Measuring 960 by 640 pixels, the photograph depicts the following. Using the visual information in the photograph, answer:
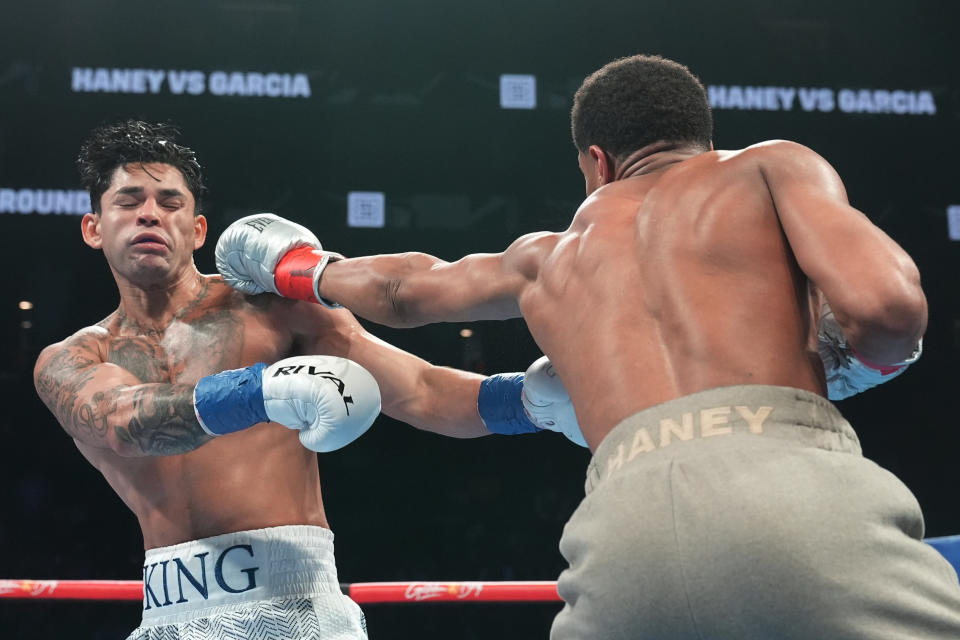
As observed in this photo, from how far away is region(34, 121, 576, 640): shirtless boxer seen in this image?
194cm

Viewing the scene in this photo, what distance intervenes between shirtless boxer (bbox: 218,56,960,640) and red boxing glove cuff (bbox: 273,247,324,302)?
77 centimetres

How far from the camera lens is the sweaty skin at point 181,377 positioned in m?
2.11

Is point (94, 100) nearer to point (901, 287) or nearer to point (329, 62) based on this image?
point (329, 62)

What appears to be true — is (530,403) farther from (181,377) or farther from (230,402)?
(181,377)

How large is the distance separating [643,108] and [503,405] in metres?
0.95

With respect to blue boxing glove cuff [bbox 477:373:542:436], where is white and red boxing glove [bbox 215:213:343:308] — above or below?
above

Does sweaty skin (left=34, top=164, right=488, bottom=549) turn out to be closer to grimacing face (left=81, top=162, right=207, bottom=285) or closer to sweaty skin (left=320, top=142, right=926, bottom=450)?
grimacing face (left=81, top=162, right=207, bottom=285)

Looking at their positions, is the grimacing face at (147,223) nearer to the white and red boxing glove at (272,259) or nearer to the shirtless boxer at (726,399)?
the white and red boxing glove at (272,259)

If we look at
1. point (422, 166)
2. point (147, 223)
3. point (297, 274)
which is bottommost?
point (297, 274)

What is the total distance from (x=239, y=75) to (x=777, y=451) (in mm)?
4766

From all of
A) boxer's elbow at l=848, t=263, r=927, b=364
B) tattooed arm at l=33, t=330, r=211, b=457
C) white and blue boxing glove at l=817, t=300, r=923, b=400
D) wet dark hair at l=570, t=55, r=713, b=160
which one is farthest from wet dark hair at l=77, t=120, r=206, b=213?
boxer's elbow at l=848, t=263, r=927, b=364

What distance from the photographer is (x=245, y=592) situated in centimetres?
212

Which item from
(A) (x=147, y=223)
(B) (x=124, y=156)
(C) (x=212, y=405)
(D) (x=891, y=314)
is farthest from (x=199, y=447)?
(D) (x=891, y=314)

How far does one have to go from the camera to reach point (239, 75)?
548 centimetres
